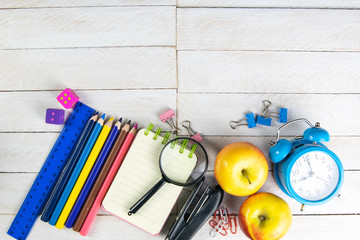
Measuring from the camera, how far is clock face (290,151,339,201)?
80 centimetres

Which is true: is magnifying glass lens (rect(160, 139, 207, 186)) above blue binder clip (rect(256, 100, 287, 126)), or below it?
below

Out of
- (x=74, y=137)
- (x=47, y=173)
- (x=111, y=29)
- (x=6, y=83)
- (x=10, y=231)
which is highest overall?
(x=111, y=29)

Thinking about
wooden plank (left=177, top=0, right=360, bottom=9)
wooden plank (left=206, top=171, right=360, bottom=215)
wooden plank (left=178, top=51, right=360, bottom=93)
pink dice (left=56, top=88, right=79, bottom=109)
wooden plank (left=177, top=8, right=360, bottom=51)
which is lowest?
wooden plank (left=206, top=171, right=360, bottom=215)

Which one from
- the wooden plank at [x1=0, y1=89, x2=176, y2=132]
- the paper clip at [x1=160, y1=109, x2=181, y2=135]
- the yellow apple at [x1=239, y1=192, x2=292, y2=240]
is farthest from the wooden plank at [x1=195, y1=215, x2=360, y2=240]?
the wooden plank at [x1=0, y1=89, x2=176, y2=132]

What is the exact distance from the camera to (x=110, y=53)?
926mm

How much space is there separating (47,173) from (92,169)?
15 cm

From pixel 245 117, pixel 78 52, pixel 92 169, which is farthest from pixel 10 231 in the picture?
pixel 245 117

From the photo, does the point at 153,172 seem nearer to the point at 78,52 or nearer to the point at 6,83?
the point at 78,52

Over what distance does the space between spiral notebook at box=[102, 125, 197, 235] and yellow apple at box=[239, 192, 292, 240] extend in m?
0.20

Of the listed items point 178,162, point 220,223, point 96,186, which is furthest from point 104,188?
point 220,223

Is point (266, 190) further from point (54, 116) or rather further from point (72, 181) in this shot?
point (54, 116)

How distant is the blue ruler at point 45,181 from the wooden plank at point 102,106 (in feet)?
0.16

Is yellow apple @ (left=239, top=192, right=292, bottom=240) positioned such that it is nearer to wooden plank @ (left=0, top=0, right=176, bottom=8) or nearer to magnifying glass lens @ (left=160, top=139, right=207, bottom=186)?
magnifying glass lens @ (left=160, top=139, right=207, bottom=186)

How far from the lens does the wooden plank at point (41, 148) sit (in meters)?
0.90
